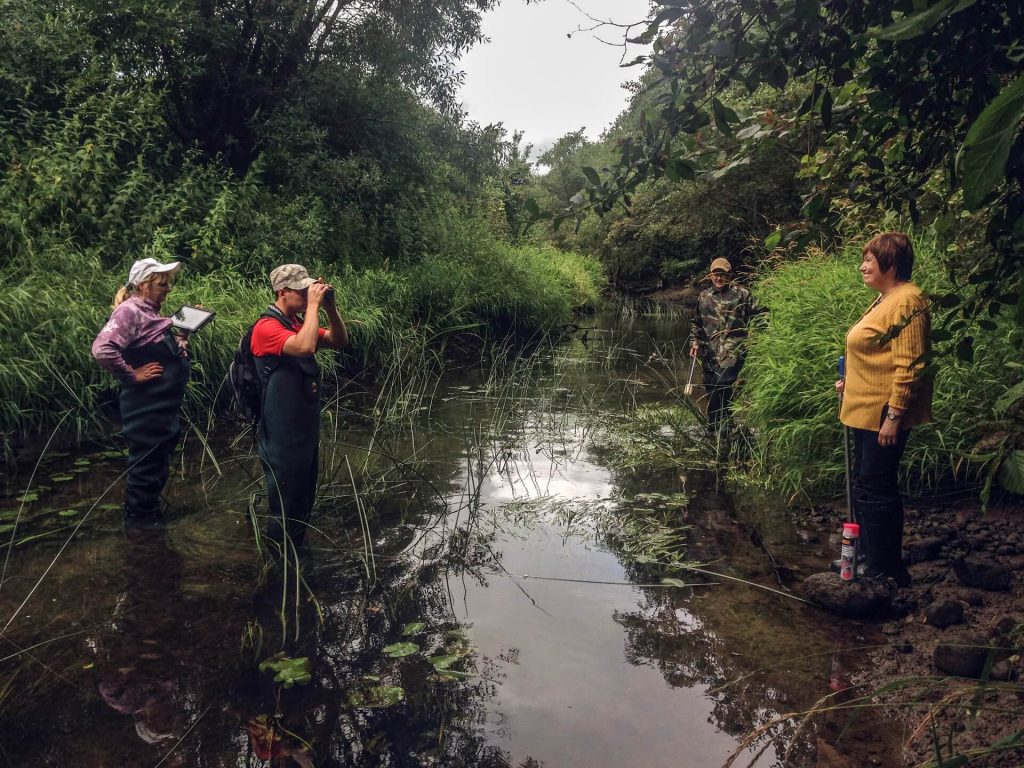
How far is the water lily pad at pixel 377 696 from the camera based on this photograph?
3355 mm

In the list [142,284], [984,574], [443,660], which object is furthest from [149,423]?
[984,574]

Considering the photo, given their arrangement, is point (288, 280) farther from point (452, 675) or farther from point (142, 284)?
point (452, 675)

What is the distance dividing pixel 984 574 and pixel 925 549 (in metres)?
0.53

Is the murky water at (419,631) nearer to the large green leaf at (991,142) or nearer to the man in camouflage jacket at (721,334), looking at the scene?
the man in camouflage jacket at (721,334)

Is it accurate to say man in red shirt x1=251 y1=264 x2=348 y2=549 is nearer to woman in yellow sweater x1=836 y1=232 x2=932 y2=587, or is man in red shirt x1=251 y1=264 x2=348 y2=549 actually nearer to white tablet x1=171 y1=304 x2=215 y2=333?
white tablet x1=171 y1=304 x2=215 y2=333

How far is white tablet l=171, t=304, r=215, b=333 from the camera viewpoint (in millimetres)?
5309

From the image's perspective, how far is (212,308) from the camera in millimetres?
9227

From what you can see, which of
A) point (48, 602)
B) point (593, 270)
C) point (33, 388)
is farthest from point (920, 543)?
point (593, 270)

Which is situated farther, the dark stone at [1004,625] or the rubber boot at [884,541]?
the rubber boot at [884,541]

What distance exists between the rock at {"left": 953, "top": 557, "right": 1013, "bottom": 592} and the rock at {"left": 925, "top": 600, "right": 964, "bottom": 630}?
0.39 metres

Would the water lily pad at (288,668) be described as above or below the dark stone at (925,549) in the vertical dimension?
below

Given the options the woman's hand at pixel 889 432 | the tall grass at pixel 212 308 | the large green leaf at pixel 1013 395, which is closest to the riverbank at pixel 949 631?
the large green leaf at pixel 1013 395

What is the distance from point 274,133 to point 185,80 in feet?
5.22

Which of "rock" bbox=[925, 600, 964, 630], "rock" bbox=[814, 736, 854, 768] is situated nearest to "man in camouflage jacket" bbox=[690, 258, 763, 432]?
"rock" bbox=[925, 600, 964, 630]
